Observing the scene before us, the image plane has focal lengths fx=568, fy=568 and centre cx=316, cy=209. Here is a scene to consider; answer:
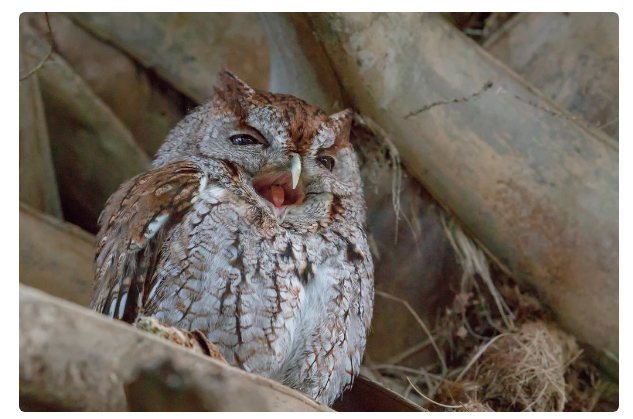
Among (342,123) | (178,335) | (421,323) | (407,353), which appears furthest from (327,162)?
(407,353)

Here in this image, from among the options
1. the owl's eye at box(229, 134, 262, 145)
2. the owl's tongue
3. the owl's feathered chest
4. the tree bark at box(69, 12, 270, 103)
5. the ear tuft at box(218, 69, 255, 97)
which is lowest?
the owl's feathered chest

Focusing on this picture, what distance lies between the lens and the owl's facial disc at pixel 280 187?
1509 mm

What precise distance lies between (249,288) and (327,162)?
0.47 metres

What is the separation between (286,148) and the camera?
5.04ft

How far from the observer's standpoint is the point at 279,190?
160 cm

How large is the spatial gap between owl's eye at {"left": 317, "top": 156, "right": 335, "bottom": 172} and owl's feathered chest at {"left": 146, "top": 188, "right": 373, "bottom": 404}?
0.76 ft

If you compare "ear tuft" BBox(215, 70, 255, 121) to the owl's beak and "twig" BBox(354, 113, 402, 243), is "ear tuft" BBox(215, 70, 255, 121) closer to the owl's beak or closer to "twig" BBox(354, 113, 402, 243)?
the owl's beak

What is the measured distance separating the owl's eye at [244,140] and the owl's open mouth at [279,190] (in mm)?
101

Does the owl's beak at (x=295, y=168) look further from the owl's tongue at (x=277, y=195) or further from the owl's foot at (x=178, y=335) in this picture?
the owl's foot at (x=178, y=335)

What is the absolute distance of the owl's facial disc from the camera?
151cm

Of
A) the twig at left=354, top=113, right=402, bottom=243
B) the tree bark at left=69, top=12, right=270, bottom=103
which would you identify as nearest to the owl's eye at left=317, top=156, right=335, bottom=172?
the twig at left=354, top=113, right=402, bottom=243

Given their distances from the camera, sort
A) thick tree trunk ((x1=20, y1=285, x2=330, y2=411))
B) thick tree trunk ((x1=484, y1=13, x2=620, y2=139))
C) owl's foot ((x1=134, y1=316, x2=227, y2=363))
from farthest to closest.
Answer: thick tree trunk ((x1=484, y1=13, x2=620, y2=139))
owl's foot ((x1=134, y1=316, x2=227, y2=363))
thick tree trunk ((x1=20, y1=285, x2=330, y2=411))

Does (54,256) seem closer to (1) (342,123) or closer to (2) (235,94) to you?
(2) (235,94)
